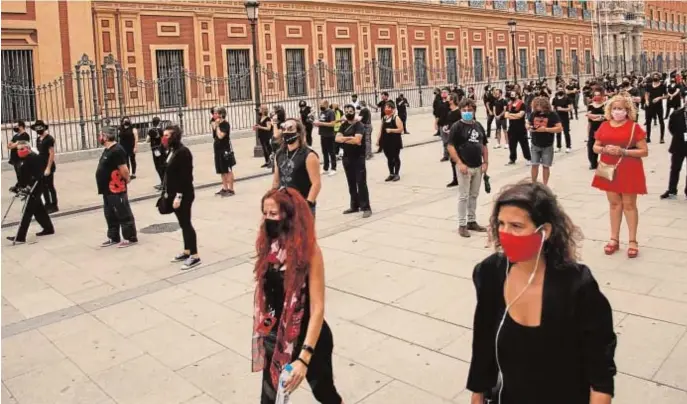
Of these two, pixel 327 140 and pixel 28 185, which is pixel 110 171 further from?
pixel 327 140

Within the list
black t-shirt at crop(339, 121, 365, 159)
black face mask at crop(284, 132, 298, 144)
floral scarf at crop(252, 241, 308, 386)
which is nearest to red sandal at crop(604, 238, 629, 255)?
black face mask at crop(284, 132, 298, 144)

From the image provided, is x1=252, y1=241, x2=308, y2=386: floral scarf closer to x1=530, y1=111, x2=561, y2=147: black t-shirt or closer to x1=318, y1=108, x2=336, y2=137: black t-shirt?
x1=530, y1=111, x2=561, y2=147: black t-shirt

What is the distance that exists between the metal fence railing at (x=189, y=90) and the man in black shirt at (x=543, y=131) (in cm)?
962

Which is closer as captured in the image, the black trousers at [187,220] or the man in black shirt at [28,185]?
the black trousers at [187,220]

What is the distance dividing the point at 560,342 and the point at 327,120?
1233 cm

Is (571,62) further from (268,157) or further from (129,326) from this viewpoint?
(129,326)

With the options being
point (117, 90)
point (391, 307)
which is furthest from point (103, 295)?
point (117, 90)

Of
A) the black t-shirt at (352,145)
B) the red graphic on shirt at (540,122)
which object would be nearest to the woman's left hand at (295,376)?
the black t-shirt at (352,145)

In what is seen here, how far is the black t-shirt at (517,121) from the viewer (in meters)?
13.0

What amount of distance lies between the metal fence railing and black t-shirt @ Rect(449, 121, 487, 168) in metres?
10.6

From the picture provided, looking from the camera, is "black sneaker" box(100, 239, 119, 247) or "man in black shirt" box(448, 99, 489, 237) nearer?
"man in black shirt" box(448, 99, 489, 237)

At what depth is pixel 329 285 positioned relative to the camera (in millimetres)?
6664

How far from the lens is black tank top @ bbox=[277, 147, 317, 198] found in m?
6.64

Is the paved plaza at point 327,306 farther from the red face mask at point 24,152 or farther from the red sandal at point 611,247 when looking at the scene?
the red face mask at point 24,152
